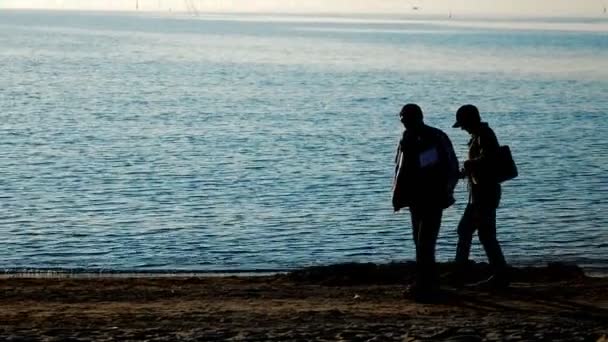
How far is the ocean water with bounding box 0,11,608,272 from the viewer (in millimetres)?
20094

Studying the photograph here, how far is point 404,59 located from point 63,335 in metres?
98.8

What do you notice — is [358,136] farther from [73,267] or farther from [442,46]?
[442,46]

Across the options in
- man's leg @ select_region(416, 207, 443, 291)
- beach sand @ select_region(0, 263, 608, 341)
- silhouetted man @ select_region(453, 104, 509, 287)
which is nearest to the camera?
beach sand @ select_region(0, 263, 608, 341)

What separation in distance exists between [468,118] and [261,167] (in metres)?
20.6

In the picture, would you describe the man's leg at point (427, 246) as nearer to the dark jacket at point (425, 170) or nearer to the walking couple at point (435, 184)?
the walking couple at point (435, 184)

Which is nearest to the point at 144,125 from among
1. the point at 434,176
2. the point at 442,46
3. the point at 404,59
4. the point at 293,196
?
the point at 293,196

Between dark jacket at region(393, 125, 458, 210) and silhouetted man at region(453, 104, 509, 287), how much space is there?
51 cm

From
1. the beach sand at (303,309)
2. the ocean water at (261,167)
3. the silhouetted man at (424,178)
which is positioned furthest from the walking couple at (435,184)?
the ocean water at (261,167)

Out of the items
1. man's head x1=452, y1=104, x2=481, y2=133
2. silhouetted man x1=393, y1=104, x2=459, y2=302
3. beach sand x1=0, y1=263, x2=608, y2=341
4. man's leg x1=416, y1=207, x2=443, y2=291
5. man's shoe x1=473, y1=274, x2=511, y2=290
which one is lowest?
beach sand x1=0, y1=263, x2=608, y2=341

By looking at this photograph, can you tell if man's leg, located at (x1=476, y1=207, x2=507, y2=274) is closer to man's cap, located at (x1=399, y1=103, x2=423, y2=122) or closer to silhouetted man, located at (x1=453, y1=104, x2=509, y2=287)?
silhouetted man, located at (x1=453, y1=104, x2=509, y2=287)

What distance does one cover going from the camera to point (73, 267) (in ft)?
59.0

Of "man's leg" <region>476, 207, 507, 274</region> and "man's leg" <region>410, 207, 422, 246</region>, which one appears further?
"man's leg" <region>476, 207, 507, 274</region>

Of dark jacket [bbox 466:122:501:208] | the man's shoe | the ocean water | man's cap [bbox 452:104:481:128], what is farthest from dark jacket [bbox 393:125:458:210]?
the ocean water

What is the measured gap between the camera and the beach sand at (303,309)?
10.4 m
